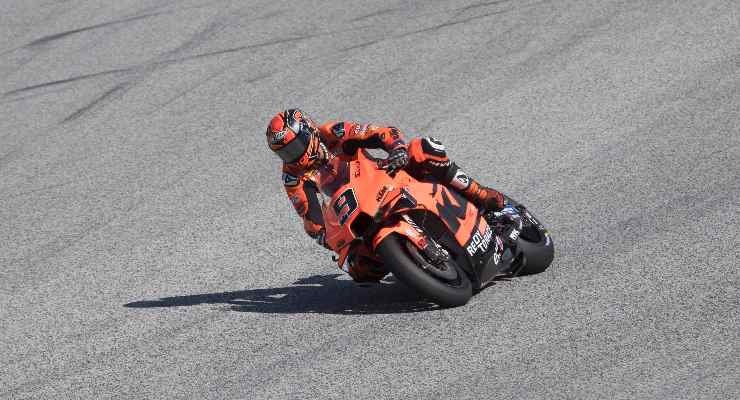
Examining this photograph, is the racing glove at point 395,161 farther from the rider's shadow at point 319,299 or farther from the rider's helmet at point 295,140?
the rider's shadow at point 319,299

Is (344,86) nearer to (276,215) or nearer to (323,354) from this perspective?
(276,215)

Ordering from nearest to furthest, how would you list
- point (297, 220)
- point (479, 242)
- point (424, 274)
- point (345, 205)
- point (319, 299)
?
point (424, 274), point (345, 205), point (479, 242), point (319, 299), point (297, 220)

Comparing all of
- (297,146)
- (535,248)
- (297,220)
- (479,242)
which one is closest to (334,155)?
(297,146)

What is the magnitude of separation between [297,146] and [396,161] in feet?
2.84

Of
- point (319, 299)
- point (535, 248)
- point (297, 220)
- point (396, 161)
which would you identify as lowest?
point (297, 220)

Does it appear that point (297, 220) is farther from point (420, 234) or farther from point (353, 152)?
point (420, 234)

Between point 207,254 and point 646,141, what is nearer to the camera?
point 207,254

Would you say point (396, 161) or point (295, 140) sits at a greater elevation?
point (295, 140)

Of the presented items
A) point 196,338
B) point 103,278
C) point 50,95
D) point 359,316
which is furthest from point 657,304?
point 50,95

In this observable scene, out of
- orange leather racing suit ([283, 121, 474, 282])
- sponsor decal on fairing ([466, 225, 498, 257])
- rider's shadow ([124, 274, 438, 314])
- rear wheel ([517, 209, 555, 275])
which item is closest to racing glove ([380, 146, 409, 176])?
orange leather racing suit ([283, 121, 474, 282])

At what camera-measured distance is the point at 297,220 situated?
1163 centimetres

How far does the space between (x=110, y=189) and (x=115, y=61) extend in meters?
5.06

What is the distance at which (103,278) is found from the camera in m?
10.9

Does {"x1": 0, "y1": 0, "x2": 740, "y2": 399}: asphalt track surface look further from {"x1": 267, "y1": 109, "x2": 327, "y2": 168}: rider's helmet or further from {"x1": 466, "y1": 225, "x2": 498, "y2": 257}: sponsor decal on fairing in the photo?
{"x1": 267, "y1": 109, "x2": 327, "y2": 168}: rider's helmet
